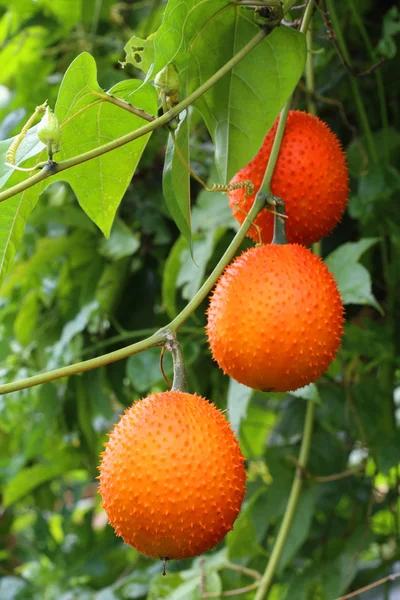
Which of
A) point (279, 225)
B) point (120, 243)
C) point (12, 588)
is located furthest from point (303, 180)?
point (12, 588)

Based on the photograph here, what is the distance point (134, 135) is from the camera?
846 millimetres

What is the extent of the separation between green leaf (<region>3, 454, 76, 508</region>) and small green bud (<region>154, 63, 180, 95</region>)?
1464 mm

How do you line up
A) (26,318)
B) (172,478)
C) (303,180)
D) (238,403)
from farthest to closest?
(26,318)
(238,403)
(303,180)
(172,478)

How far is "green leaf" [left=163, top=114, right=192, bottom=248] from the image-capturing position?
0.94 meters

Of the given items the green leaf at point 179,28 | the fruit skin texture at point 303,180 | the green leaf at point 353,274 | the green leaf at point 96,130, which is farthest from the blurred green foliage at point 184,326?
the green leaf at point 179,28

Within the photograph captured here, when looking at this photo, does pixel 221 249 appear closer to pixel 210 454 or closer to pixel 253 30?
pixel 253 30

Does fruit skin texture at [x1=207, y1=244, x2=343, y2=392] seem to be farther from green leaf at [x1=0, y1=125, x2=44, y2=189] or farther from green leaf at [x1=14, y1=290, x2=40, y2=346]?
green leaf at [x1=14, y1=290, x2=40, y2=346]

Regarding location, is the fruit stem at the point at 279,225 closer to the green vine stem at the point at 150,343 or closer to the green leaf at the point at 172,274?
the green vine stem at the point at 150,343

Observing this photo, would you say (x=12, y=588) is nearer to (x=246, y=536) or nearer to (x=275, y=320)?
(x=246, y=536)

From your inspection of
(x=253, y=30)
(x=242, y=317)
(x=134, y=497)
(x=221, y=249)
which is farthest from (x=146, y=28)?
(x=134, y=497)

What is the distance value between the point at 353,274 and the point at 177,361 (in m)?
0.53

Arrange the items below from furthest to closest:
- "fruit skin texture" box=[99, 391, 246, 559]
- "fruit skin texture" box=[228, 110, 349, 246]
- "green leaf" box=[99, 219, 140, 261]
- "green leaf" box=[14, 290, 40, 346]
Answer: "green leaf" box=[14, 290, 40, 346] < "green leaf" box=[99, 219, 140, 261] < "fruit skin texture" box=[228, 110, 349, 246] < "fruit skin texture" box=[99, 391, 246, 559]

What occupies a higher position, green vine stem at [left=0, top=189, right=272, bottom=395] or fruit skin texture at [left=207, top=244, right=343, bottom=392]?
green vine stem at [left=0, top=189, right=272, bottom=395]

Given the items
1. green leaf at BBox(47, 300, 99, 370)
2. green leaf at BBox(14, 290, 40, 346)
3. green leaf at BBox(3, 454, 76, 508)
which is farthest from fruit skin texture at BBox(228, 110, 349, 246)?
green leaf at BBox(3, 454, 76, 508)
